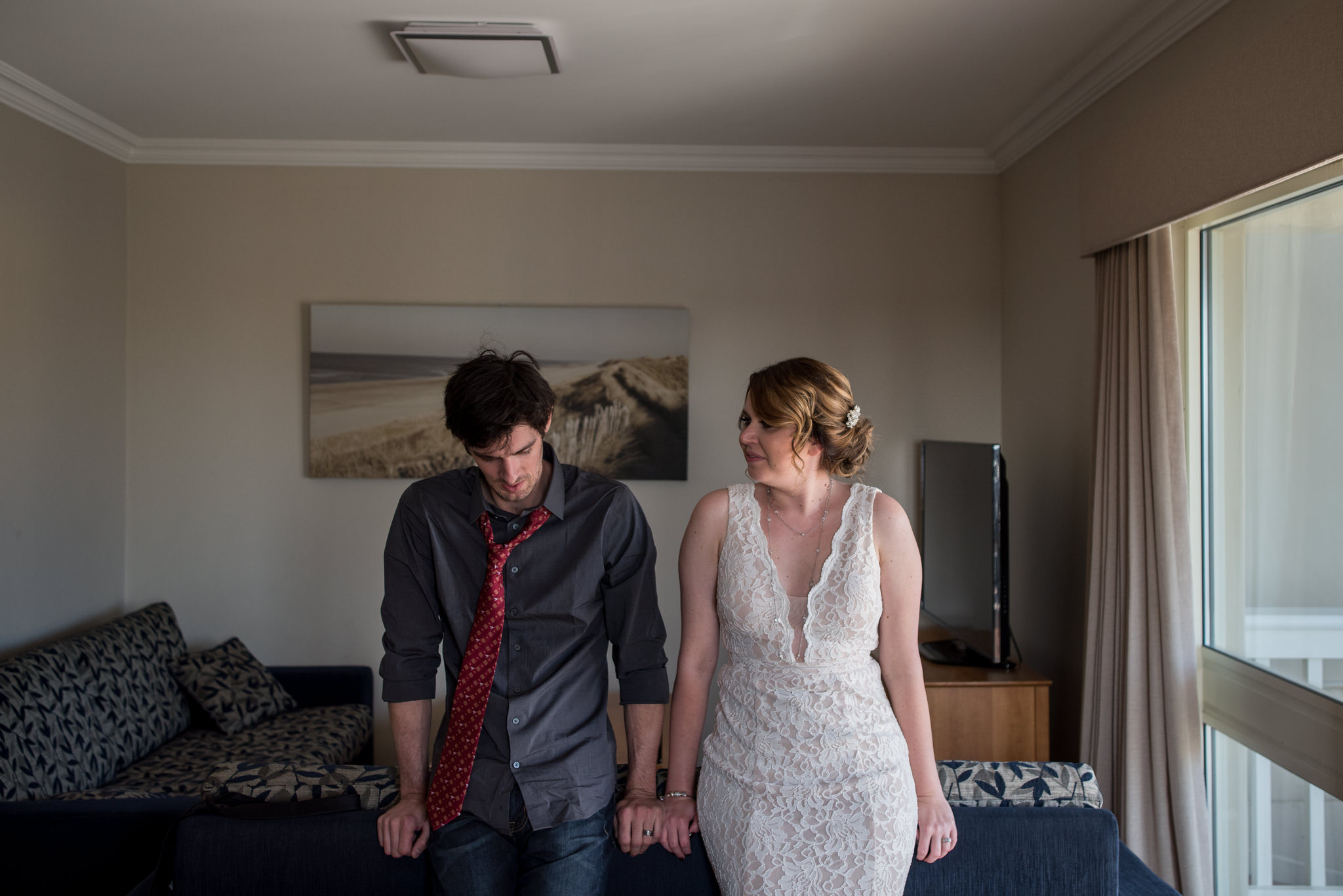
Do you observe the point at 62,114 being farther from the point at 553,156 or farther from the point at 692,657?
the point at 692,657

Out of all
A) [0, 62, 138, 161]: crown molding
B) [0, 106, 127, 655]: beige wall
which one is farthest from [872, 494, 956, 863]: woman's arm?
[0, 62, 138, 161]: crown molding

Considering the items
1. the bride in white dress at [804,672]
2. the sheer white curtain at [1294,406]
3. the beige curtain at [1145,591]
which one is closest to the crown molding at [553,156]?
the beige curtain at [1145,591]

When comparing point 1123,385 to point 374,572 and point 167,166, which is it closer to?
point 374,572

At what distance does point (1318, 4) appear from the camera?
1884 mm

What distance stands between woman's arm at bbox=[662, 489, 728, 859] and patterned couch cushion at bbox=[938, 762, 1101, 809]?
0.51 metres

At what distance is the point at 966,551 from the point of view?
3.41 metres

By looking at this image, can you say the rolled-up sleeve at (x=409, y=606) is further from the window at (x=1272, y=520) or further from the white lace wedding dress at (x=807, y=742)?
the window at (x=1272, y=520)

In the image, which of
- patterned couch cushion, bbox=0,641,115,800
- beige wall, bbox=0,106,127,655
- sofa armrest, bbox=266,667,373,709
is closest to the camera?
patterned couch cushion, bbox=0,641,115,800

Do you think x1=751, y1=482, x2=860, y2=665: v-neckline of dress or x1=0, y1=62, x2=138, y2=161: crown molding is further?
x1=0, y1=62, x2=138, y2=161: crown molding

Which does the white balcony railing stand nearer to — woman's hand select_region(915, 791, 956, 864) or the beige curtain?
the beige curtain

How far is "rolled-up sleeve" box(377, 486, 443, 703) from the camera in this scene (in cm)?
166

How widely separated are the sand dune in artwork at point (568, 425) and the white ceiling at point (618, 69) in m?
1.03

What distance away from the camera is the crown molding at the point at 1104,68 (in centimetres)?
260

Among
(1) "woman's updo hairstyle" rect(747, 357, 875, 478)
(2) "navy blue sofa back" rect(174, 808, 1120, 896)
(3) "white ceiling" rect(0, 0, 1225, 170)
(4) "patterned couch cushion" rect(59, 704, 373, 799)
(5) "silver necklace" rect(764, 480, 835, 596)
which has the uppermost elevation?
(3) "white ceiling" rect(0, 0, 1225, 170)
